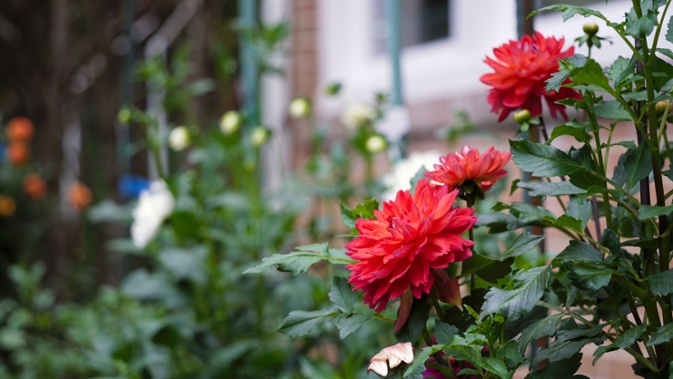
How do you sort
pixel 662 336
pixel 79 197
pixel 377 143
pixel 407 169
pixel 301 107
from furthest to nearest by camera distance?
pixel 79 197 < pixel 301 107 < pixel 377 143 < pixel 407 169 < pixel 662 336

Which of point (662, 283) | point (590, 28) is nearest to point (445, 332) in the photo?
point (662, 283)

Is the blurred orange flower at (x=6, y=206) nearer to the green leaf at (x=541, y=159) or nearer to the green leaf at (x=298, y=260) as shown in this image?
the green leaf at (x=298, y=260)

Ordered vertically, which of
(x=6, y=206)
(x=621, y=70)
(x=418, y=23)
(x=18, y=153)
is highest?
(x=418, y=23)

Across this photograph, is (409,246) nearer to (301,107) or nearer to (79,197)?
(301,107)

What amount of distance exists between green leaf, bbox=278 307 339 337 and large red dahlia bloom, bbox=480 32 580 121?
0.26m

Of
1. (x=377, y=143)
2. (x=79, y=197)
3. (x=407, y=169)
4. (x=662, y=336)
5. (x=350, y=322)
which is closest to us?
(x=662, y=336)

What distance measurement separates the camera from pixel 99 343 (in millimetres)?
1435

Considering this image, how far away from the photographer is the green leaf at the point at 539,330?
60 cm

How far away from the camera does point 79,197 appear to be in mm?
3154

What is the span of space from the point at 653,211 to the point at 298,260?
285 mm

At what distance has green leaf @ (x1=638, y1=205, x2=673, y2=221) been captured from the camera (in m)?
0.54

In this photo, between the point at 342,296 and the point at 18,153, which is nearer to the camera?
the point at 342,296

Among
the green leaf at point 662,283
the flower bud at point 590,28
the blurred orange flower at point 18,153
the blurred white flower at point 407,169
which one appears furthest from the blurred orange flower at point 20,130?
the green leaf at point 662,283

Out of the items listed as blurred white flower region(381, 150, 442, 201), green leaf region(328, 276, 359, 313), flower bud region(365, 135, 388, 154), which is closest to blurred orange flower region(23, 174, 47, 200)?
flower bud region(365, 135, 388, 154)
